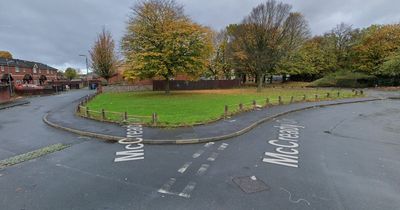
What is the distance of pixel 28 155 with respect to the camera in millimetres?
7637

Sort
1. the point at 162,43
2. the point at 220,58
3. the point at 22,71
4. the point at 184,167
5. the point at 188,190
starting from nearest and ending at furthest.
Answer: the point at 188,190
the point at 184,167
the point at 162,43
the point at 220,58
the point at 22,71

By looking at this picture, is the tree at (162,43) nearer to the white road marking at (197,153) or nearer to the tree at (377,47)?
the white road marking at (197,153)

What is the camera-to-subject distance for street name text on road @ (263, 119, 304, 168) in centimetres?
682

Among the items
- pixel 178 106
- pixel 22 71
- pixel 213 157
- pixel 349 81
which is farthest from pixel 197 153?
pixel 22 71

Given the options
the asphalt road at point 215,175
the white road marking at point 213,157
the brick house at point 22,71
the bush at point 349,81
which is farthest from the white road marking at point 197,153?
the brick house at point 22,71

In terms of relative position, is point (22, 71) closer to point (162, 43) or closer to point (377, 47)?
point (162, 43)

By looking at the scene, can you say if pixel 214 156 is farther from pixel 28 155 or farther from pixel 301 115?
pixel 301 115

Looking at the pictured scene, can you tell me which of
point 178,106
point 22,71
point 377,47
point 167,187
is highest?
point 377,47

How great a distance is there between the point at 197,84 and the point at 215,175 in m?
37.9

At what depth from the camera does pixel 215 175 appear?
5840 mm

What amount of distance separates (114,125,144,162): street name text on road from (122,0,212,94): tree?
1476 centimetres

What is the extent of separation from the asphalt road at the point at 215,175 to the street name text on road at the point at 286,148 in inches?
1.5

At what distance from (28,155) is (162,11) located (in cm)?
2302

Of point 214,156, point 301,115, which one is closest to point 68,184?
point 214,156
